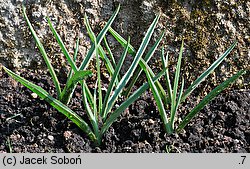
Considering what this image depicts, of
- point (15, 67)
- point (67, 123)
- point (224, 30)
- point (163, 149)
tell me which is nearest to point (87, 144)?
point (67, 123)

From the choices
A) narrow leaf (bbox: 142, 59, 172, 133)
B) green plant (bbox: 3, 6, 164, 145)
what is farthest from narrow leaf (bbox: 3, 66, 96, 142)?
narrow leaf (bbox: 142, 59, 172, 133)

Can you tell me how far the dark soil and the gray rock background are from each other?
0.54 ft

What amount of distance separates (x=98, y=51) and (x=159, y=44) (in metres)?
0.32

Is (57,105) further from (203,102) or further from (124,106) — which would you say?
(203,102)

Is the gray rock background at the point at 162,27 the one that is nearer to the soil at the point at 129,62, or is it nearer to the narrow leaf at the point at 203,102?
the soil at the point at 129,62

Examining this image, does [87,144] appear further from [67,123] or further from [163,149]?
[163,149]

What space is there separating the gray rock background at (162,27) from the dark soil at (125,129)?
17 cm

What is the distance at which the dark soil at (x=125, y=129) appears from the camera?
238cm

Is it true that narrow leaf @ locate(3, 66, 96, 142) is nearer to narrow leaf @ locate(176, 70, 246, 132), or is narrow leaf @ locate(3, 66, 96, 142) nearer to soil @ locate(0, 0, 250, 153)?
soil @ locate(0, 0, 250, 153)

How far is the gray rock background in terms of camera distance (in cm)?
269

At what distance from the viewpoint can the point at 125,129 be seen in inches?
96.3

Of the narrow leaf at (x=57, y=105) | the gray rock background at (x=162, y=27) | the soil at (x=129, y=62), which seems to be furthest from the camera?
the gray rock background at (x=162, y=27)

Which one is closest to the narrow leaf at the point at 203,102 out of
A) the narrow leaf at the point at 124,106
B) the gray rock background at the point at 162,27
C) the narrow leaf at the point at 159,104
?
the narrow leaf at the point at 159,104

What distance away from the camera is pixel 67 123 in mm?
2457
